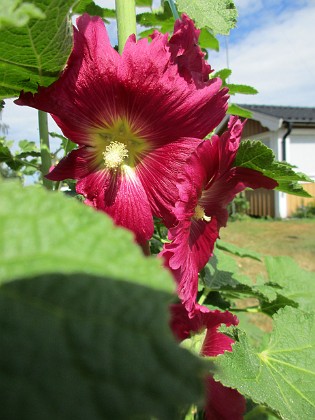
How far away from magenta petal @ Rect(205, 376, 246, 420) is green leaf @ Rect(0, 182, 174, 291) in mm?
709

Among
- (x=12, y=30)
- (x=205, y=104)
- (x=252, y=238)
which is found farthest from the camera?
(x=252, y=238)

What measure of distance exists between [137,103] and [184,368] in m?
0.49

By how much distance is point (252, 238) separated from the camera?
32.7 ft

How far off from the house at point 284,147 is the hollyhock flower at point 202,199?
11.8 meters

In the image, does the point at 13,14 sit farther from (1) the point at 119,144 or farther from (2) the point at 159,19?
(2) the point at 159,19

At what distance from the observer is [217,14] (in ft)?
2.43

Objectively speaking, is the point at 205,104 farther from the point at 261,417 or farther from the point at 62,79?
the point at 261,417

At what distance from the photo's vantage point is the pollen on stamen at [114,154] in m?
0.72

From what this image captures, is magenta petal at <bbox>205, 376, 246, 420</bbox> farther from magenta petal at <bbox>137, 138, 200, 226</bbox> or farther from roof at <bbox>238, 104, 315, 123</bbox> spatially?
roof at <bbox>238, 104, 315, 123</bbox>

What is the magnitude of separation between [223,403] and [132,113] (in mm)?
581

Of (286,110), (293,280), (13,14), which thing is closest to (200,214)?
(13,14)

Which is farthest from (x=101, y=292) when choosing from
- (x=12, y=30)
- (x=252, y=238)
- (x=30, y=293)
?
(x=252, y=238)

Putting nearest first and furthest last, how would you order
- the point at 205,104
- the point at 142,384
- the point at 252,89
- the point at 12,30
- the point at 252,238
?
the point at 142,384, the point at 12,30, the point at 205,104, the point at 252,89, the point at 252,238

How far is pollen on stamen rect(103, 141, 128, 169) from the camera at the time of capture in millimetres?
725
